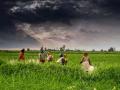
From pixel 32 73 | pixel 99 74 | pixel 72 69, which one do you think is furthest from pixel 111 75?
pixel 32 73

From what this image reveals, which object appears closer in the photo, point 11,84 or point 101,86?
point 11,84

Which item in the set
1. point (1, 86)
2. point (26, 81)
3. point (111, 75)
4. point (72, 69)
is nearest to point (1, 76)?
point (26, 81)

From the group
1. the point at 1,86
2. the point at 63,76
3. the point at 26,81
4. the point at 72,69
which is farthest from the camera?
the point at 72,69

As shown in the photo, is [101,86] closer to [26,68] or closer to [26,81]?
[26,81]

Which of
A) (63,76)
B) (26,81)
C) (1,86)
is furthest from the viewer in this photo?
(63,76)

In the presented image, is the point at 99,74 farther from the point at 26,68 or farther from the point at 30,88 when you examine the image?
the point at 30,88

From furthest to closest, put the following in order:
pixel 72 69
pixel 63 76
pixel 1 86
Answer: pixel 72 69, pixel 63 76, pixel 1 86

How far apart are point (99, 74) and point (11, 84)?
15.5ft

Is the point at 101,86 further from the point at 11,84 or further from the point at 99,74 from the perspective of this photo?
the point at 11,84

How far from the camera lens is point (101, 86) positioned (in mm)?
15898

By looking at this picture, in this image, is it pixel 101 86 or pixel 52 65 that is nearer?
pixel 101 86

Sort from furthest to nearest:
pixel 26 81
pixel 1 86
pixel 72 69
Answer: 1. pixel 72 69
2. pixel 26 81
3. pixel 1 86

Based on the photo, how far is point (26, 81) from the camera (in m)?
15.8

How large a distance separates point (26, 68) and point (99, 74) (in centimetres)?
337
